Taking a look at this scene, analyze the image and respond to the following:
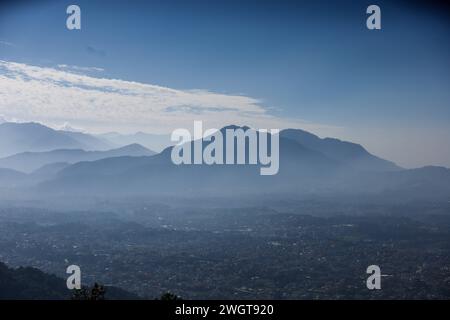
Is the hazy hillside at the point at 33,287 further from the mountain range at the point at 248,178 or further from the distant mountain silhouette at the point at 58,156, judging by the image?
the distant mountain silhouette at the point at 58,156

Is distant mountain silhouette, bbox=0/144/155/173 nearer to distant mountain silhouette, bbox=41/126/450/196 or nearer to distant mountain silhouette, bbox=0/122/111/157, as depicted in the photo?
distant mountain silhouette, bbox=0/122/111/157

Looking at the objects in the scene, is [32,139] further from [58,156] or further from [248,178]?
[248,178]

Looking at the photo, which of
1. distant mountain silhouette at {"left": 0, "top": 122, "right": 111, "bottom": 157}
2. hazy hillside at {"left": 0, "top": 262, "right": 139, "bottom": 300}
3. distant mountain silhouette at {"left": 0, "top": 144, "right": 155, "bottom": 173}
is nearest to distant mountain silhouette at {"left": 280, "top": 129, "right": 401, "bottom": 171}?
distant mountain silhouette at {"left": 0, "top": 144, "right": 155, "bottom": 173}

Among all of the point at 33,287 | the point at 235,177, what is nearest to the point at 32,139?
the point at 235,177

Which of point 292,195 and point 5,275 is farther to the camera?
point 292,195

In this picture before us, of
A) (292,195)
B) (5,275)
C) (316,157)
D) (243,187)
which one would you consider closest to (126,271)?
(5,275)

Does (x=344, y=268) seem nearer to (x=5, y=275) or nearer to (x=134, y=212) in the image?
(x=5, y=275)

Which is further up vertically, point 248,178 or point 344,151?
point 344,151
